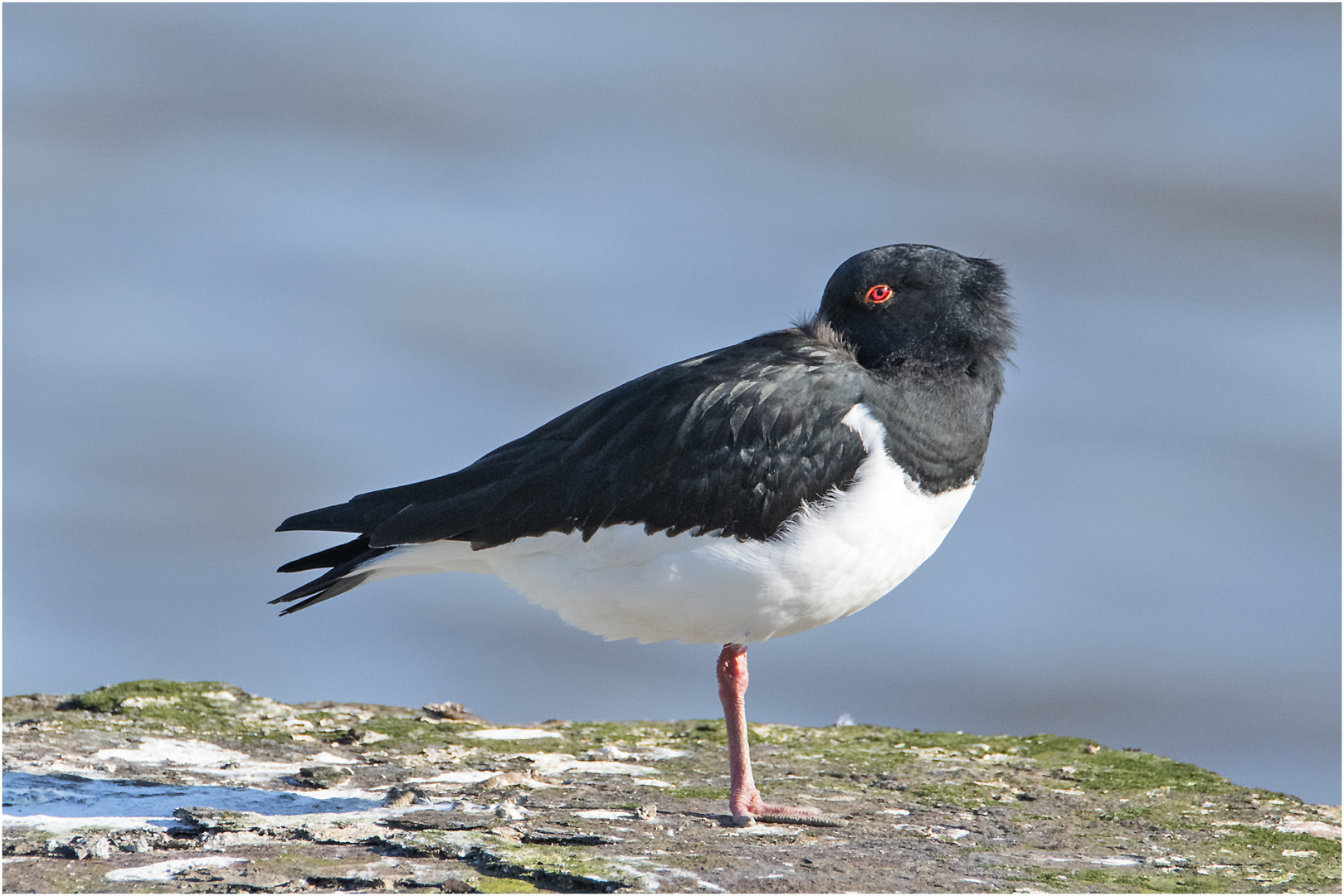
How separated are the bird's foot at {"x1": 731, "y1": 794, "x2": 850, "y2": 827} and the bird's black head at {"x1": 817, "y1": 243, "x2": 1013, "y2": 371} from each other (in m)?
1.82

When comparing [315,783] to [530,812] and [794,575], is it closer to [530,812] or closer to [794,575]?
[530,812]

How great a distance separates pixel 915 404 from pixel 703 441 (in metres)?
0.86

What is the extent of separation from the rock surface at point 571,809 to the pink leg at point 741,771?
8cm

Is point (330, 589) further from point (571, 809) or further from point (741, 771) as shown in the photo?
point (741, 771)

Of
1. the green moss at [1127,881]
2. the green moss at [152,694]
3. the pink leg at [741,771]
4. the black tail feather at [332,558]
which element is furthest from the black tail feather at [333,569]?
the green moss at [1127,881]

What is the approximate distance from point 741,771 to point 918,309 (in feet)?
6.62

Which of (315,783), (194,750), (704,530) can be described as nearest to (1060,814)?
(704,530)

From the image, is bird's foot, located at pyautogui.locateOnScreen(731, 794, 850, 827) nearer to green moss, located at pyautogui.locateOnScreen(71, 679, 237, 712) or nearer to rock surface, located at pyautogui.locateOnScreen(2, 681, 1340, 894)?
rock surface, located at pyautogui.locateOnScreen(2, 681, 1340, 894)

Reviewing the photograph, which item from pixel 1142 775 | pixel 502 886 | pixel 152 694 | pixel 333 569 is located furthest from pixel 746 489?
pixel 152 694

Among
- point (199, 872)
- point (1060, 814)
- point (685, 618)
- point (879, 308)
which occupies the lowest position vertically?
point (199, 872)

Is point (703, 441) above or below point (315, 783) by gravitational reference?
above

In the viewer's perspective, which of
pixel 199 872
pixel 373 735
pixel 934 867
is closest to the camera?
pixel 199 872

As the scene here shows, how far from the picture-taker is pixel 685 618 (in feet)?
17.1

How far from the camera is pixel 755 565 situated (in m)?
5.04
